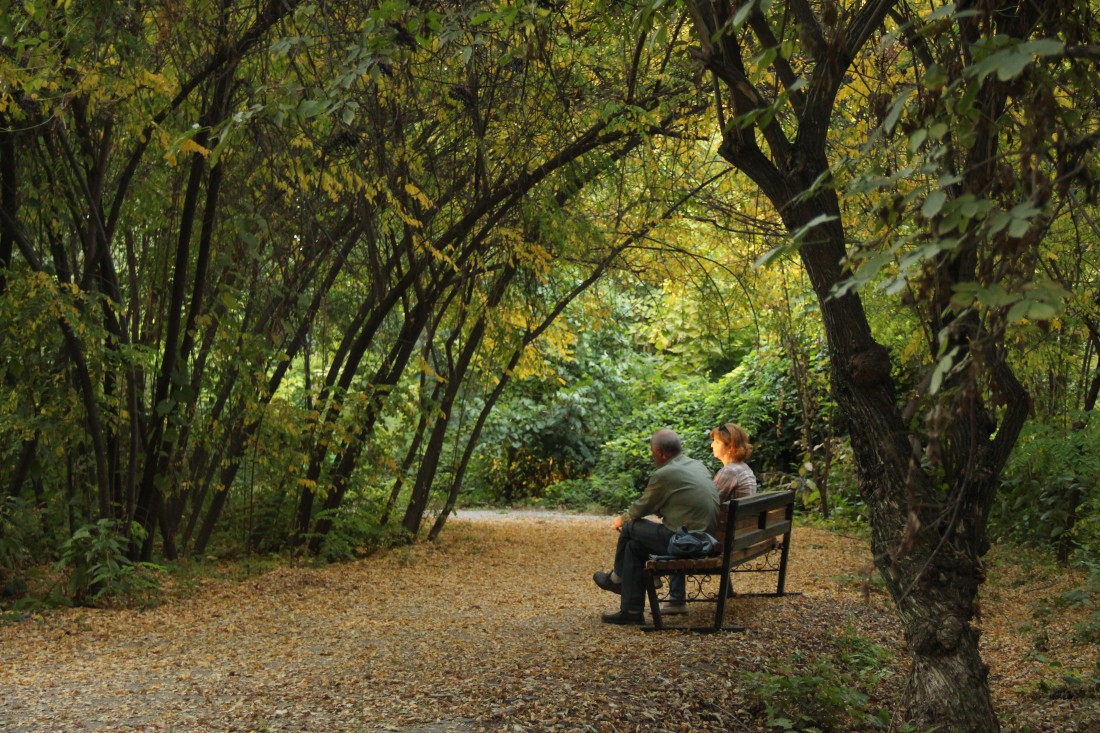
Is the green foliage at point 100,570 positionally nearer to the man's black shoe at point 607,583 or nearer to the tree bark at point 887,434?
the man's black shoe at point 607,583

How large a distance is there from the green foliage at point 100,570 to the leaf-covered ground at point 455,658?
0.76 feet

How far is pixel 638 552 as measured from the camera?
6266 millimetres

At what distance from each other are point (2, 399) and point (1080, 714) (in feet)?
21.6

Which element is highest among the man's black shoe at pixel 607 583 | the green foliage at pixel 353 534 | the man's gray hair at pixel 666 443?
the man's gray hair at pixel 666 443

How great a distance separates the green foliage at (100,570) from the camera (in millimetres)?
6781

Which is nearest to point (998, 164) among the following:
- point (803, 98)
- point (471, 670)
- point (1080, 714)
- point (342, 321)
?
point (803, 98)

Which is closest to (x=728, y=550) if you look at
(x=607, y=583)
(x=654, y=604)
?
(x=654, y=604)

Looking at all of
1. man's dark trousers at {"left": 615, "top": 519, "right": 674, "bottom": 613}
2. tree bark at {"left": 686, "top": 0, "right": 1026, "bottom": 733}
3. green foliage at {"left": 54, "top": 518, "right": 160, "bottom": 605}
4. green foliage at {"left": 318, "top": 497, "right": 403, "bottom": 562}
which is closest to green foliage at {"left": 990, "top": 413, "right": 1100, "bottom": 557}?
man's dark trousers at {"left": 615, "top": 519, "right": 674, "bottom": 613}

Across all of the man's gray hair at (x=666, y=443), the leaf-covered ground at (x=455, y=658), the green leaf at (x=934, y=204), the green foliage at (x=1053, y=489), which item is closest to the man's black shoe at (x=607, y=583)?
the leaf-covered ground at (x=455, y=658)

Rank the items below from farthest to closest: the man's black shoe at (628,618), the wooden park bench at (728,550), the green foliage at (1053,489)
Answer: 1. the green foliage at (1053,489)
2. the man's black shoe at (628,618)
3. the wooden park bench at (728,550)

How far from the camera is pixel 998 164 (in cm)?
254

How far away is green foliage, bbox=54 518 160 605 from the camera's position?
6.78 metres

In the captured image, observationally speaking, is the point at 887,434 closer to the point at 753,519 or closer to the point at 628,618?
the point at 628,618

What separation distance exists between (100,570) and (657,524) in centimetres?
370
